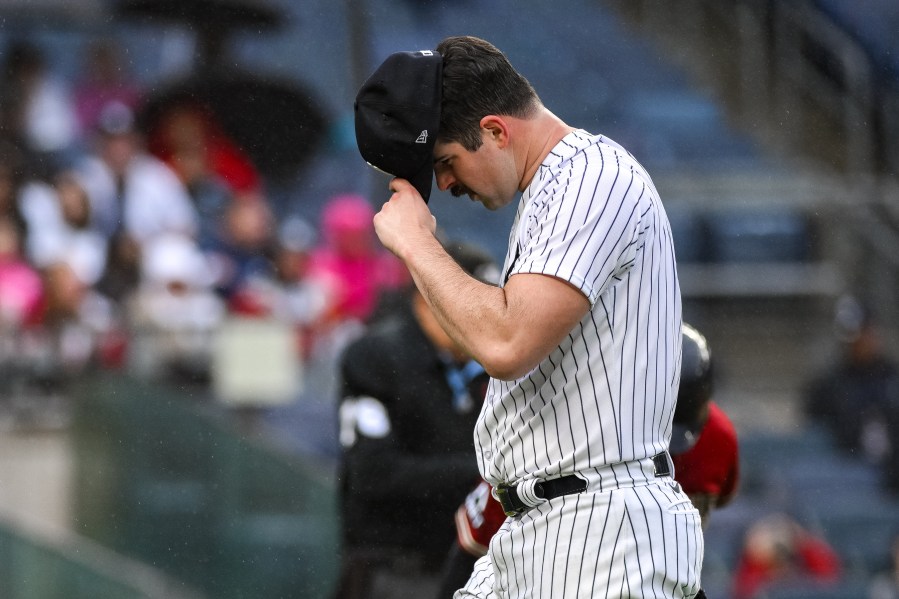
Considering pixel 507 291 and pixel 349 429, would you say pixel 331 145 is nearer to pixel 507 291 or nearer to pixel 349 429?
pixel 349 429

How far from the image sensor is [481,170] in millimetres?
2152

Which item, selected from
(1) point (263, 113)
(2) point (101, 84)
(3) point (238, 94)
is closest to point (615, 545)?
(1) point (263, 113)

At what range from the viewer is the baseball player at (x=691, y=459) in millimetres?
2717

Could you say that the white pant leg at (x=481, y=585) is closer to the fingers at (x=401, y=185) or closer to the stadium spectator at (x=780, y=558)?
the fingers at (x=401, y=185)

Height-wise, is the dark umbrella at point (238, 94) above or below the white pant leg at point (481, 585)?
above

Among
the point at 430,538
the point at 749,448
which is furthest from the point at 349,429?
the point at 749,448

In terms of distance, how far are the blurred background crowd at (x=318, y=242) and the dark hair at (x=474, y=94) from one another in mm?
1527

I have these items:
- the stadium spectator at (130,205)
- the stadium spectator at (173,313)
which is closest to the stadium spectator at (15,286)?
the stadium spectator at (130,205)

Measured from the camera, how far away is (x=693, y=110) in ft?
26.9

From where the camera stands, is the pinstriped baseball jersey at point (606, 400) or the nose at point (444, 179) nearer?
the pinstriped baseball jersey at point (606, 400)

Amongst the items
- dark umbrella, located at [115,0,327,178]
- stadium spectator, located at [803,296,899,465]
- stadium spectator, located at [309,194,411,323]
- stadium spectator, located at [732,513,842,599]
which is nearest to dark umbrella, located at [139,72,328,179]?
dark umbrella, located at [115,0,327,178]

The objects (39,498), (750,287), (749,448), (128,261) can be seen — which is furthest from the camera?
(750,287)

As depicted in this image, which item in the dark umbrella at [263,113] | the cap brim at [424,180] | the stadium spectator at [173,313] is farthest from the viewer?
the stadium spectator at [173,313]

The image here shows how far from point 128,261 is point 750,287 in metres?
3.72
